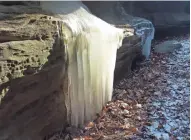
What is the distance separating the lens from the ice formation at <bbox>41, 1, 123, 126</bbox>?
3.11m

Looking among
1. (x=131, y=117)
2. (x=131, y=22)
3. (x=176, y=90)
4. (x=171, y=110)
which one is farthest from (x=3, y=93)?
(x=131, y=22)

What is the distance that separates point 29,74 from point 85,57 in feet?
3.33

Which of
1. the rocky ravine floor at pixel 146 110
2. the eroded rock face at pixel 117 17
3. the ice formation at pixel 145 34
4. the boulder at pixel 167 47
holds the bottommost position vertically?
the rocky ravine floor at pixel 146 110

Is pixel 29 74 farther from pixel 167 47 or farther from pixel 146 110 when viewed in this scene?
pixel 167 47

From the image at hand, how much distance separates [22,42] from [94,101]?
1.74 metres

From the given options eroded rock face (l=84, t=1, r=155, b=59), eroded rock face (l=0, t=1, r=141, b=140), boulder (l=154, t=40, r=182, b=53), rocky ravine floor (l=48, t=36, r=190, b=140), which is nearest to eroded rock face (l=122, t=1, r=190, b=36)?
boulder (l=154, t=40, r=182, b=53)

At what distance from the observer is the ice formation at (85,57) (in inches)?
123

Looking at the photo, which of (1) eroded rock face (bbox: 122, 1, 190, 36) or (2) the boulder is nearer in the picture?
(2) the boulder

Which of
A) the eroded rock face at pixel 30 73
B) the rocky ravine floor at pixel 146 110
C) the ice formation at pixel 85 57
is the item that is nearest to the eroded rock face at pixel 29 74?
the eroded rock face at pixel 30 73

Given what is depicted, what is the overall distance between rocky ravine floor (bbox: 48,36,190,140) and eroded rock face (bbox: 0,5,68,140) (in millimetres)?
479

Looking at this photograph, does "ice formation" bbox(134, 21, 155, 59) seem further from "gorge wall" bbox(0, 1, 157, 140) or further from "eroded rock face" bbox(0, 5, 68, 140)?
"eroded rock face" bbox(0, 5, 68, 140)

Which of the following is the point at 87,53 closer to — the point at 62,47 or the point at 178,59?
the point at 62,47

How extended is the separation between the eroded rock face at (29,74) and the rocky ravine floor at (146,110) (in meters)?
0.48

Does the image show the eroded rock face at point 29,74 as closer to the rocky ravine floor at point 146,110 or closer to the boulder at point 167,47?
the rocky ravine floor at point 146,110
